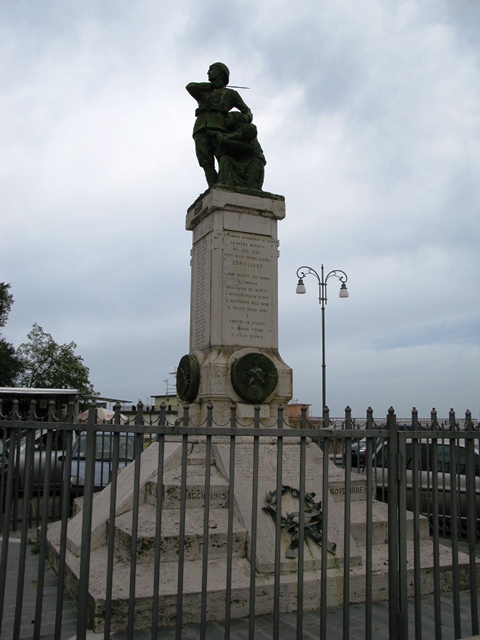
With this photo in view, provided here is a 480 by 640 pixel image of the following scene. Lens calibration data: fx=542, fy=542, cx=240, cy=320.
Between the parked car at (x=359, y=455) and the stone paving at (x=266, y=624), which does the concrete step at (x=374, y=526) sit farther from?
the stone paving at (x=266, y=624)

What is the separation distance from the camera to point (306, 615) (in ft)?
15.3

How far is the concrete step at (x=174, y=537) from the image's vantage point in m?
4.89

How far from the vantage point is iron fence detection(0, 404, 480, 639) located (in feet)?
10.9

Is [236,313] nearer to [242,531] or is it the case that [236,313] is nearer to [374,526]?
[242,531]

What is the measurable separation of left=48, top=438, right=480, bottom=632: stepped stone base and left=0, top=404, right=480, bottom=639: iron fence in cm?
2

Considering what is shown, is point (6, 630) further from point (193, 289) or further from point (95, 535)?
point (193, 289)

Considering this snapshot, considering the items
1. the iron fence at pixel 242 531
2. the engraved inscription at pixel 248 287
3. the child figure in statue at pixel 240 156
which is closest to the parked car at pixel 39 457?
the iron fence at pixel 242 531

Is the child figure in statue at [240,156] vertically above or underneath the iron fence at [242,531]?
above

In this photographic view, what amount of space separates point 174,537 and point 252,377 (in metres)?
2.53

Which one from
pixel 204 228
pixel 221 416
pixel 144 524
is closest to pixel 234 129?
pixel 204 228

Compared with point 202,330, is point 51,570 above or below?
below

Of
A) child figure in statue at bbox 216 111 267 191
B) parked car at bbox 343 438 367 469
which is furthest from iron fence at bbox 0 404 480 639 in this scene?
child figure in statue at bbox 216 111 267 191

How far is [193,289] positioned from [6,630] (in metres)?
5.01

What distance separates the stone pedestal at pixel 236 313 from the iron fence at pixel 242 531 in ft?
1.87
